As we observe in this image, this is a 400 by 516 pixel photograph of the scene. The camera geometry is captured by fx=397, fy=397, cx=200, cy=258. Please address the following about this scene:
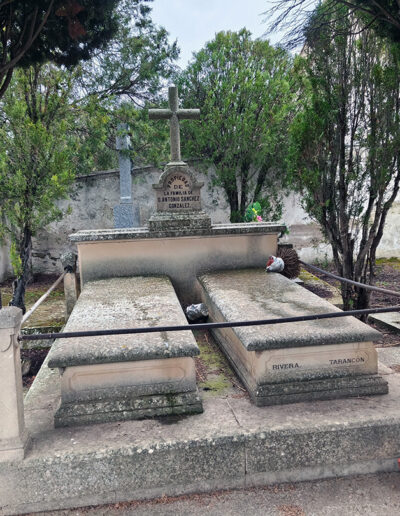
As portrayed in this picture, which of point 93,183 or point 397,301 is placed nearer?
point 397,301

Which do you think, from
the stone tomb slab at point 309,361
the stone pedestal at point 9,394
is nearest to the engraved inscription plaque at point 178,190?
the stone tomb slab at point 309,361

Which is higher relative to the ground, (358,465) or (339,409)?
(339,409)

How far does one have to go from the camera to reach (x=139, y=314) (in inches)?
128

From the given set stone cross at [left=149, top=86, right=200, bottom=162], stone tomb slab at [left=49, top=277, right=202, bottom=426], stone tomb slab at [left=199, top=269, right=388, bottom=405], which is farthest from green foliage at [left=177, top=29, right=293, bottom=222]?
stone tomb slab at [left=49, top=277, right=202, bottom=426]

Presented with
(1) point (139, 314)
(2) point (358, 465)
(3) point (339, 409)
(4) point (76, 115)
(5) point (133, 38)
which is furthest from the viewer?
(5) point (133, 38)

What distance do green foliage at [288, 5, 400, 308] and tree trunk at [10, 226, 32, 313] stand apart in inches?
169

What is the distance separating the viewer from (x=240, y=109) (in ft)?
29.0

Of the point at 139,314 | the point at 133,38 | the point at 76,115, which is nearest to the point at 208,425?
the point at 139,314

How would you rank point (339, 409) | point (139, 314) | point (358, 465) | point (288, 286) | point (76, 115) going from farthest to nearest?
1. point (76, 115)
2. point (288, 286)
3. point (139, 314)
4. point (339, 409)
5. point (358, 465)

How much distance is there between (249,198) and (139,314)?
7.01 meters

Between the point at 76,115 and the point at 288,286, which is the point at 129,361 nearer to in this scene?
the point at 288,286

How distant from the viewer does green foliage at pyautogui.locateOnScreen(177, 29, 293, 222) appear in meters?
→ 8.53

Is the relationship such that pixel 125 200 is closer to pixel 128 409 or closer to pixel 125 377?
pixel 125 377

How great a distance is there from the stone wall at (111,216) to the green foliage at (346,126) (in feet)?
14.6
